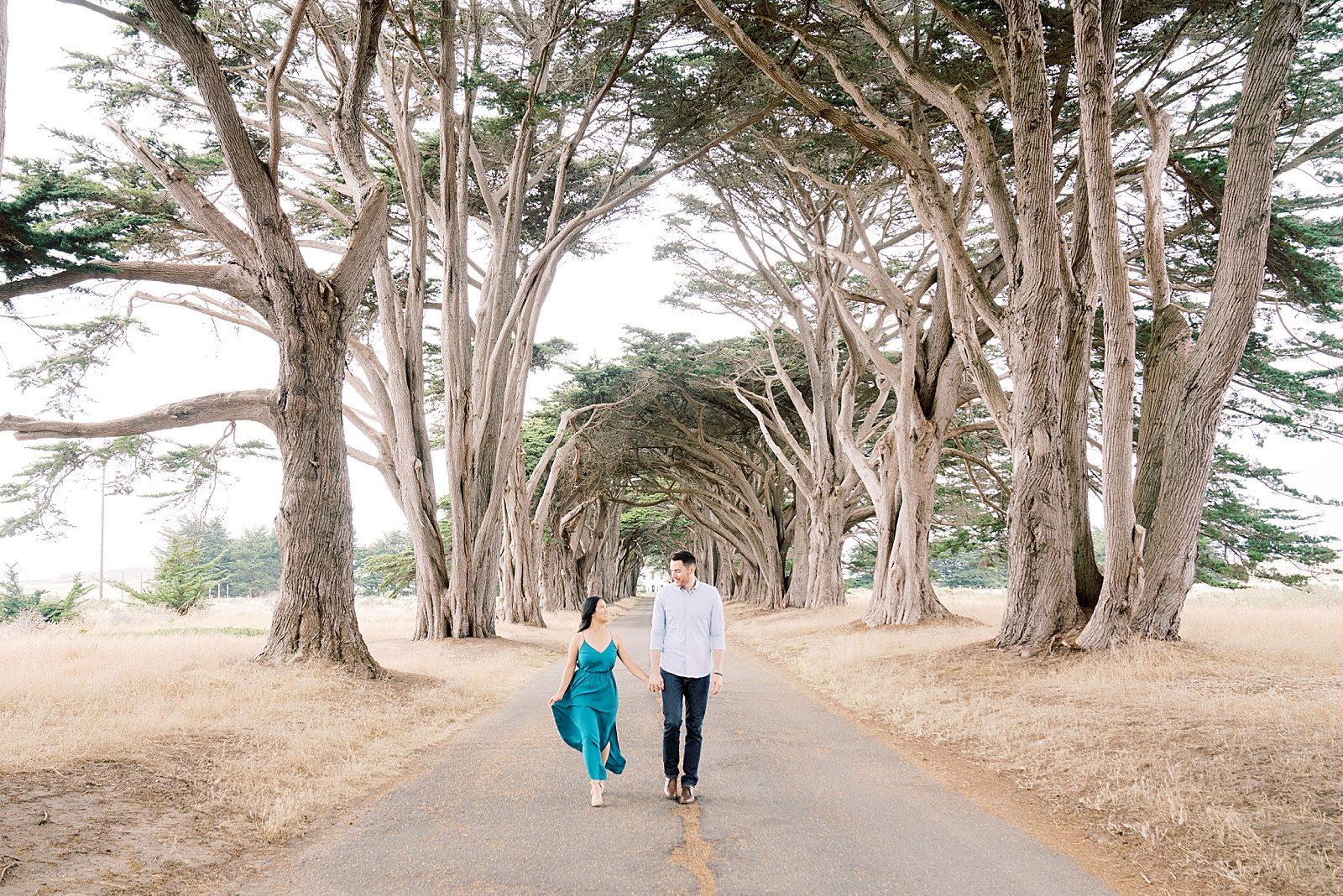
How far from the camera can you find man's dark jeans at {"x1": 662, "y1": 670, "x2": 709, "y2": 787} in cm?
512

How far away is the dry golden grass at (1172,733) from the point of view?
4.13 metres

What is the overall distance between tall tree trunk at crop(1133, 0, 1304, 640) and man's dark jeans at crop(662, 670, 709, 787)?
639 centimetres

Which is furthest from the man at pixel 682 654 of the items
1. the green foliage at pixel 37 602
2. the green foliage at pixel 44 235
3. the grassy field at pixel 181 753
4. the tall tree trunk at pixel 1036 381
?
the green foliage at pixel 37 602

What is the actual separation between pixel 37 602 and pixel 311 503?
19.6 m

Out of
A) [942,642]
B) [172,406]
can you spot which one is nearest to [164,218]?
[172,406]

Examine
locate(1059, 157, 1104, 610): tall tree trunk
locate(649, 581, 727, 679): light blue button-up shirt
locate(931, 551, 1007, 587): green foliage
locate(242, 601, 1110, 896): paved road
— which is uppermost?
locate(1059, 157, 1104, 610): tall tree trunk

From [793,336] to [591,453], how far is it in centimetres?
1012

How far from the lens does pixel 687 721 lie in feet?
16.5

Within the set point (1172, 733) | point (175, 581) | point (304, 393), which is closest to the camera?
point (1172, 733)

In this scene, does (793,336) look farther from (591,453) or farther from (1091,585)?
(1091,585)

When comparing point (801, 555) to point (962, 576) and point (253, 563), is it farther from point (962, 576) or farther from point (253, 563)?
point (253, 563)

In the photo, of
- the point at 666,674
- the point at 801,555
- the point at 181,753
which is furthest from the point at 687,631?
the point at 801,555

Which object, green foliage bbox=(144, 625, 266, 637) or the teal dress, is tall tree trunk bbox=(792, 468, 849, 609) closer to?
green foliage bbox=(144, 625, 266, 637)

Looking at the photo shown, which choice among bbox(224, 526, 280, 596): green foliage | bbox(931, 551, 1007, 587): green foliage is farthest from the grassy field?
bbox(931, 551, 1007, 587): green foliage
